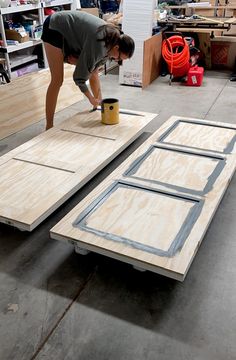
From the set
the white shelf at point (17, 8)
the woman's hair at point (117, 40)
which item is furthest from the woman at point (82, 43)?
the white shelf at point (17, 8)

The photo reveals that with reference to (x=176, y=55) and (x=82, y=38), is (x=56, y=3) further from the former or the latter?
(x=82, y=38)

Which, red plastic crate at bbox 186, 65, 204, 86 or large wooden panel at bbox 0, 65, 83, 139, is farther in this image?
red plastic crate at bbox 186, 65, 204, 86

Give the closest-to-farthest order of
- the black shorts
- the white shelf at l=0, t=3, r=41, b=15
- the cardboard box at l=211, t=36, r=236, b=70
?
the black shorts
the white shelf at l=0, t=3, r=41, b=15
the cardboard box at l=211, t=36, r=236, b=70

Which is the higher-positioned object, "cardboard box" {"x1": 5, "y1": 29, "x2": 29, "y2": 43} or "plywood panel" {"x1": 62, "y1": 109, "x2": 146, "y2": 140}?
"cardboard box" {"x1": 5, "y1": 29, "x2": 29, "y2": 43}

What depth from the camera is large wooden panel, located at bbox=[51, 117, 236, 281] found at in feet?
4.88

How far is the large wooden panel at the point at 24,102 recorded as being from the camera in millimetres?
3234

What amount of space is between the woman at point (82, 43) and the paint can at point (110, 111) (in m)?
0.16

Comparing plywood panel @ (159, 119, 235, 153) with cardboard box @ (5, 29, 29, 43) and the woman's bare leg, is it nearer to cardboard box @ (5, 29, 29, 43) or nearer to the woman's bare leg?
the woman's bare leg

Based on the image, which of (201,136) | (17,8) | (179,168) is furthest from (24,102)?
(179,168)

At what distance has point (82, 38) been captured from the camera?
2.43m

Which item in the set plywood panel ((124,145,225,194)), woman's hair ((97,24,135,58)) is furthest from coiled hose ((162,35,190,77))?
plywood panel ((124,145,225,194))

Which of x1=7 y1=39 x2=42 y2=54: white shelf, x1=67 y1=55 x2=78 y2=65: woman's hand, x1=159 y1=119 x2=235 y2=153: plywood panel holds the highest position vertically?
x1=67 y1=55 x2=78 y2=65: woman's hand

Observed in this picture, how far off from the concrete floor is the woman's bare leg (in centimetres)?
122

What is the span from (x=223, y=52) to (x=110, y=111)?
3.36 metres
